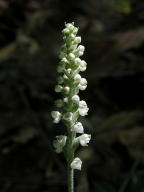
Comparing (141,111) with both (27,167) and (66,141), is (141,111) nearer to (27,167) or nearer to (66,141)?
(27,167)

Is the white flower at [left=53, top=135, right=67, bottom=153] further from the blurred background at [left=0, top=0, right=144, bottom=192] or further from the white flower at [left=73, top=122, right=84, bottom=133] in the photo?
the blurred background at [left=0, top=0, right=144, bottom=192]

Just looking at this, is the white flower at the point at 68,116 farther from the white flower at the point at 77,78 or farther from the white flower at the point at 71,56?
the white flower at the point at 71,56

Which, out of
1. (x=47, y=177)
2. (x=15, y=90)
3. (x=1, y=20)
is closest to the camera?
(x=47, y=177)

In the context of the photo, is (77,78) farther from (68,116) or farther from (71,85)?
(68,116)

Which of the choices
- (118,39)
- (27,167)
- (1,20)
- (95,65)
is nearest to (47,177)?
(27,167)

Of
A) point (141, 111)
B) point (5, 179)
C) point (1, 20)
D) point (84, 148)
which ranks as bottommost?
point (5, 179)

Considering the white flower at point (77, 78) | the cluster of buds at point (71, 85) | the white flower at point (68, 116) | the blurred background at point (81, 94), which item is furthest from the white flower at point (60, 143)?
the blurred background at point (81, 94)

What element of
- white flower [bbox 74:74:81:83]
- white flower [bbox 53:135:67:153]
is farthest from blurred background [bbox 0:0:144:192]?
white flower [bbox 74:74:81:83]
